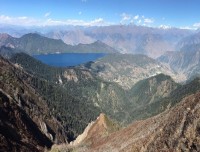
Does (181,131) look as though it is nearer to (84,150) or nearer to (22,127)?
(84,150)

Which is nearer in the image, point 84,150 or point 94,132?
point 84,150

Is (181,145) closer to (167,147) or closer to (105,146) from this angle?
(167,147)

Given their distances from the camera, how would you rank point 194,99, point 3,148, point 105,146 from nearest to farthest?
1. point 194,99
2. point 105,146
3. point 3,148

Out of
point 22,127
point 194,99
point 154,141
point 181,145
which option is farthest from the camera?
point 22,127

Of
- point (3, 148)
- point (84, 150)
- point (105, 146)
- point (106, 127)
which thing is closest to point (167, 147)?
point (105, 146)

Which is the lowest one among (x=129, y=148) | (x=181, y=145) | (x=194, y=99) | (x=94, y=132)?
(x=94, y=132)

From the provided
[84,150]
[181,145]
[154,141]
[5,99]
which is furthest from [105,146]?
[5,99]

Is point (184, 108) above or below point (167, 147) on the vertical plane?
above

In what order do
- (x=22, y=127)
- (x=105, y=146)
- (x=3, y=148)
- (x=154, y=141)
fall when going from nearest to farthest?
(x=154, y=141), (x=105, y=146), (x=3, y=148), (x=22, y=127)

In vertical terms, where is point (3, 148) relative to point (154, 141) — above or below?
below
